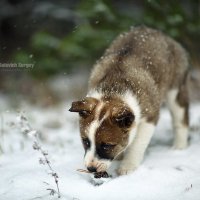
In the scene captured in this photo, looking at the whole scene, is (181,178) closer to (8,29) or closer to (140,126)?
(140,126)

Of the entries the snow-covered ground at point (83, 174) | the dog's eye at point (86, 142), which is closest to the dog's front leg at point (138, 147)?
the snow-covered ground at point (83, 174)

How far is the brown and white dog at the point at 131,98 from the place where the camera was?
525cm

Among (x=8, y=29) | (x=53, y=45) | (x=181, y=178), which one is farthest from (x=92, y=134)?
(x=8, y=29)

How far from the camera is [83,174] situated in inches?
215

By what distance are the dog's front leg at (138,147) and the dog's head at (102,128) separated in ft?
1.04

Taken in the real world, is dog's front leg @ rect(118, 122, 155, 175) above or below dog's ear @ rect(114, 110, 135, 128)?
below

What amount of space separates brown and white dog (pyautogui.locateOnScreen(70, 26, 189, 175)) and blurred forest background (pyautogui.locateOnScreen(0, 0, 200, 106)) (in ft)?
4.05

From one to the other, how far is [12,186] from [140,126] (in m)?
1.74

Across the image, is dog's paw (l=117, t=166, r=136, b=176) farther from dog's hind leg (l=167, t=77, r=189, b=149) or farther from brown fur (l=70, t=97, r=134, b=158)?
dog's hind leg (l=167, t=77, r=189, b=149)

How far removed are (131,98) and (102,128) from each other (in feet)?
2.29

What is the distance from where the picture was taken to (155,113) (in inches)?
239

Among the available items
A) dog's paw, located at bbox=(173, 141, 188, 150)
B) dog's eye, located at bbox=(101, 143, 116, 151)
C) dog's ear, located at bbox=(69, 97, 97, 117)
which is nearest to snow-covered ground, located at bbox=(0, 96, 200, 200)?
dog's paw, located at bbox=(173, 141, 188, 150)

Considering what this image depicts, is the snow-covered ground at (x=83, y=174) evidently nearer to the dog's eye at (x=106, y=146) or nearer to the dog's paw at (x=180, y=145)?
the dog's paw at (x=180, y=145)

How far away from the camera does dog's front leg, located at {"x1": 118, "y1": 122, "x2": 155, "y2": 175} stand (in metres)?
5.74
